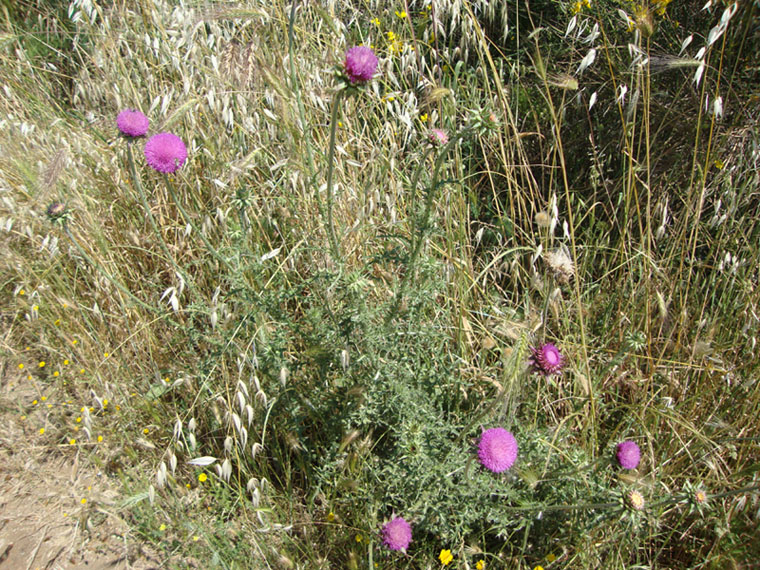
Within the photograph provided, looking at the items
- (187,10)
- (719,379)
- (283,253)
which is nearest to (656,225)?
(719,379)

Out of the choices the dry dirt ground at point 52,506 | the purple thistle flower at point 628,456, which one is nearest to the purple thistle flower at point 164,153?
the dry dirt ground at point 52,506

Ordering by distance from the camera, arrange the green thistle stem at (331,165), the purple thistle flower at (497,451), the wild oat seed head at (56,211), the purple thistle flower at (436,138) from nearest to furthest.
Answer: the green thistle stem at (331,165) → the purple thistle flower at (497,451) → the purple thistle flower at (436,138) → the wild oat seed head at (56,211)

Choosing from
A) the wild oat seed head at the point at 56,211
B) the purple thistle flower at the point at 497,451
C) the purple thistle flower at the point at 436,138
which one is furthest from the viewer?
the wild oat seed head at the point at 56,211

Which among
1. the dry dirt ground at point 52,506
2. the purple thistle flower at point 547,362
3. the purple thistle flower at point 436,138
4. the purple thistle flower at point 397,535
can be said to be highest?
the purple thistle flower at point 436,138

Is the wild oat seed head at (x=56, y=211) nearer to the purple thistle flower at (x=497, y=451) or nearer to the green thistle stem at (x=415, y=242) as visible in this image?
the green thistle stem at (x=415, y=242)

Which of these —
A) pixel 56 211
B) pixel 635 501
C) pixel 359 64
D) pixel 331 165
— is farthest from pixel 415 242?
pixel 56 211

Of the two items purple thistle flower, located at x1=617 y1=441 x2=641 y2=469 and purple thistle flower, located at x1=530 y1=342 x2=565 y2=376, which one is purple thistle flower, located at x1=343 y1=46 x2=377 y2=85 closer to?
purple thistle flower, located at x1=530 y1=342 x2=565 y2=376

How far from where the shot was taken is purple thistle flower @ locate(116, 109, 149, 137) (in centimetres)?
166

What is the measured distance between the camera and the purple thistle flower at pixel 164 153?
1696 mm

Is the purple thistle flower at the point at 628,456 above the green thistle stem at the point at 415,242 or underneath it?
underneath

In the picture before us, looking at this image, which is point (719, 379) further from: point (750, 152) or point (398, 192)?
point (398, 192)

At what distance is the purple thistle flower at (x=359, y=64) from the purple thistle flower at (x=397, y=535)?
125 centimetres

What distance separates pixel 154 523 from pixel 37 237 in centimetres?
147

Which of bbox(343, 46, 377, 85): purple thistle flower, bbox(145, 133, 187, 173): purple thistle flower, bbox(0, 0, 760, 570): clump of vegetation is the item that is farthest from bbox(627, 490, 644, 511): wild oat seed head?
bbox(145, 133, 187, 173): purple thistle flower
